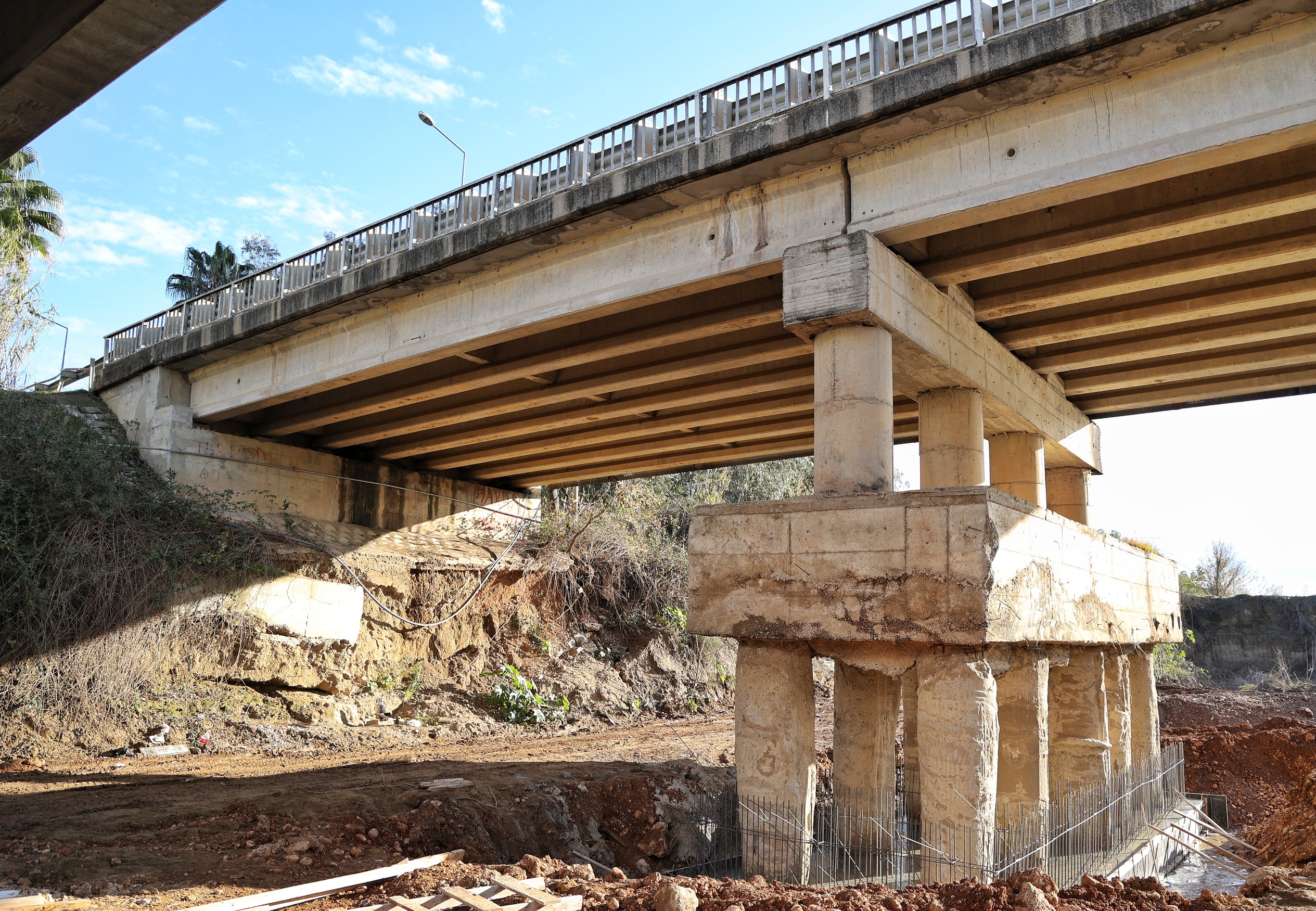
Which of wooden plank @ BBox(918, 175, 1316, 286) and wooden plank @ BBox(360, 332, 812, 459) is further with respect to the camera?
wooden plank @ BBox(360, 332, 812, 459)

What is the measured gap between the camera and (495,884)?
23.6ft

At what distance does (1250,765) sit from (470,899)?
719 inches

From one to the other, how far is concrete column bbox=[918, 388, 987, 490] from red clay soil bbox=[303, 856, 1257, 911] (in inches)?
220

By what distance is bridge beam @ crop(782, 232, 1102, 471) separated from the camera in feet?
33.8

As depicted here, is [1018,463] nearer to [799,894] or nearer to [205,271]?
[799,894]

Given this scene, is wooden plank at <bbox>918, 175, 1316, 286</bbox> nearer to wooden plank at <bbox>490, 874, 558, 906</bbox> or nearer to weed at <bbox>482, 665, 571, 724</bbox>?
wooden plank at <bbox>490, 874, 558, 906</bbox>

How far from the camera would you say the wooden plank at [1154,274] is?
444 inches

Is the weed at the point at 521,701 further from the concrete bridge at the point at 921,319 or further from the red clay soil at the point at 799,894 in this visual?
the red clay soil at the point at 799,894

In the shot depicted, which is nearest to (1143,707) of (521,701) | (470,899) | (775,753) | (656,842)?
(656,842)

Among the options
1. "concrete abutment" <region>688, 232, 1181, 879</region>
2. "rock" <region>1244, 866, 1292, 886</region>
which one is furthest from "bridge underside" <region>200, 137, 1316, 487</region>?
"rock" <region>1244, 866, 1292, 886</region>

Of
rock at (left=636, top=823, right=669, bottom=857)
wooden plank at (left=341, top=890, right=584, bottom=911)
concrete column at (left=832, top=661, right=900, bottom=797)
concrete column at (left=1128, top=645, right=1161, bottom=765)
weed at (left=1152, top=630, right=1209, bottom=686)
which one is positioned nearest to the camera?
wooden plank at (left=341, top=890, right=584, bottom=911)

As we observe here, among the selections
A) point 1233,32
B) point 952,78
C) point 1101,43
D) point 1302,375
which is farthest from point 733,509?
point 1302,375

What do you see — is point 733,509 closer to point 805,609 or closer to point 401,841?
point 805,609

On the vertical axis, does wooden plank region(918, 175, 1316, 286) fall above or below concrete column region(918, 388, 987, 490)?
above
